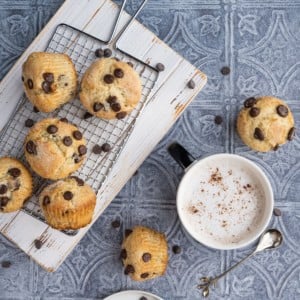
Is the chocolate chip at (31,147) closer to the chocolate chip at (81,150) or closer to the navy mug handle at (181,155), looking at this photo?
the chocolate chip at (81,150)

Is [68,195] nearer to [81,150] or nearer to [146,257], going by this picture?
[81,150]

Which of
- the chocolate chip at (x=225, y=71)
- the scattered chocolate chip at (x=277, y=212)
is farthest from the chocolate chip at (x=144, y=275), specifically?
the chocolate chip at (x=225, y=71)

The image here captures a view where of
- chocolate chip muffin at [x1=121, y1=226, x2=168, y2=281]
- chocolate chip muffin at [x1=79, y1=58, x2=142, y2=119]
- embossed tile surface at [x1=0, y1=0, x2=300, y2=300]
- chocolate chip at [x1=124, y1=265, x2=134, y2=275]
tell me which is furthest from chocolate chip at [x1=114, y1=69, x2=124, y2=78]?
chocolate chip at [x1=124, y1=265, x2=134, y2=275]

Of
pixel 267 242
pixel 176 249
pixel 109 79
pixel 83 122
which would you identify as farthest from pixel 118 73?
pixel 267 242

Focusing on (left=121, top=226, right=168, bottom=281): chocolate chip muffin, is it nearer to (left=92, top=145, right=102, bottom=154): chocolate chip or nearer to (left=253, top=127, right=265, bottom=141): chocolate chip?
(left=92, top=145, right=102, bottom=154): chocolate chip

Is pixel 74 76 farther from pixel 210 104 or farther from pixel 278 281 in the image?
pixel 278 281
